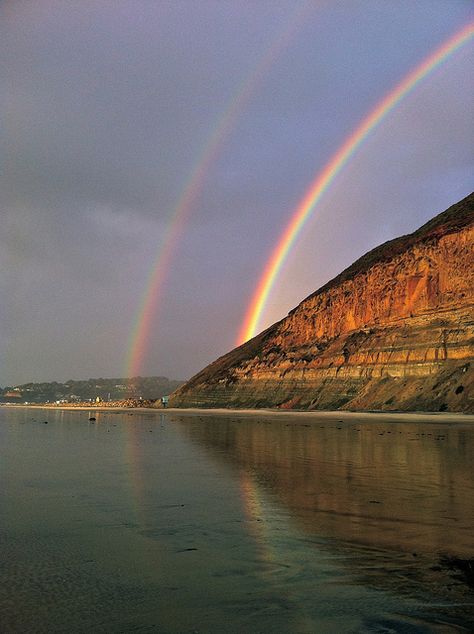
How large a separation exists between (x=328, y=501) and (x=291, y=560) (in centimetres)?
521

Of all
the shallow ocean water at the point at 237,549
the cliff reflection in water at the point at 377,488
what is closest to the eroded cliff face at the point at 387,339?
the cliff reflection in water at the point at 377,488

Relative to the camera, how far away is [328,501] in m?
13.4

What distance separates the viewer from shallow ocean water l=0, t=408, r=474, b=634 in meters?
6.26

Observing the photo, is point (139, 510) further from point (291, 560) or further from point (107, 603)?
point (107, 603)

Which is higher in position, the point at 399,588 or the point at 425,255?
the point at 425,255

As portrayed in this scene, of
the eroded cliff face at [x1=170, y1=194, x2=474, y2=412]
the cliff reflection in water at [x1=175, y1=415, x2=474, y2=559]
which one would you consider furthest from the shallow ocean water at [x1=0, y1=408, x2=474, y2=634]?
the eroded cliff face at [x1=170, y1=194, x2=474, y2=412]

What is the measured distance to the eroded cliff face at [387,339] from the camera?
71688mm

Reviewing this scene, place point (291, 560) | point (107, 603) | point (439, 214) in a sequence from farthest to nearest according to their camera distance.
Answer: point (439, 214) → point (291, 560) → point (107, 603)

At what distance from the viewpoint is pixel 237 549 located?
29.9ft

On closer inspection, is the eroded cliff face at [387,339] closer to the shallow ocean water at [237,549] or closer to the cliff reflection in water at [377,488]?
the cliff reflection in water at [377,488]

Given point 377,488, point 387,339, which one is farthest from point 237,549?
point 387,339

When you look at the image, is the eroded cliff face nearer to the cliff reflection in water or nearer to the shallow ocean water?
the cliff reflection in water

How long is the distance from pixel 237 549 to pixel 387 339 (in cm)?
7833

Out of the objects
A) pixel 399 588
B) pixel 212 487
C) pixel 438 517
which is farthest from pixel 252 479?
pixel 399 588
